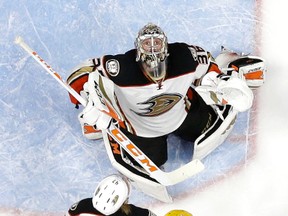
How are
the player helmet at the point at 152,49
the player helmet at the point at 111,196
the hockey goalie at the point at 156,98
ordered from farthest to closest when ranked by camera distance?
the hockey goalie at the point at 156,98, the player helmet at the point at 152,49, the player helmet at the point at 111,196

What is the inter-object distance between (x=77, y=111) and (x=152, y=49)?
3.21 ft

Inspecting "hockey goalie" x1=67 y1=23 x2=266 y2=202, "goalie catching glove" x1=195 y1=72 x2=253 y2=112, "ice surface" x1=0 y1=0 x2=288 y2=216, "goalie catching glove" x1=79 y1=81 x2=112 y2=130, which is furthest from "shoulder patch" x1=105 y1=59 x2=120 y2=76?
"ice surface" x1=0 y1=0 x2=288 y2=216

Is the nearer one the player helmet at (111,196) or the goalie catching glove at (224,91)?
the player helmet at (111,196)

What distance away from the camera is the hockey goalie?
110 inches

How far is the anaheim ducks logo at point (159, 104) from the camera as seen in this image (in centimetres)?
295

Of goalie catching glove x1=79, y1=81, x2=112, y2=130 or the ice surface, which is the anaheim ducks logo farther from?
the ice surface

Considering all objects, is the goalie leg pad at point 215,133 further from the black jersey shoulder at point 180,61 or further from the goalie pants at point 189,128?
the black jersey shoulder at point 180,61

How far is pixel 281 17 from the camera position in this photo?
3.71 metres

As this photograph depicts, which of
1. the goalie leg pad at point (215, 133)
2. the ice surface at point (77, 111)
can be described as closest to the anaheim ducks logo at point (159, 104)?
the goalie leg pad at point (215, 133)

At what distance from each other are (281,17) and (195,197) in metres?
1.22

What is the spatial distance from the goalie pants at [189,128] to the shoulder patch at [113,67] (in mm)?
448

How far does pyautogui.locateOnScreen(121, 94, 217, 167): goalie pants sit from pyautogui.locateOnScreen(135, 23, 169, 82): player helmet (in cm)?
55

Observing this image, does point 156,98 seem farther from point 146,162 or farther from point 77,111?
point 77,111

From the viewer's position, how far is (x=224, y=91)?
2.89 meters
